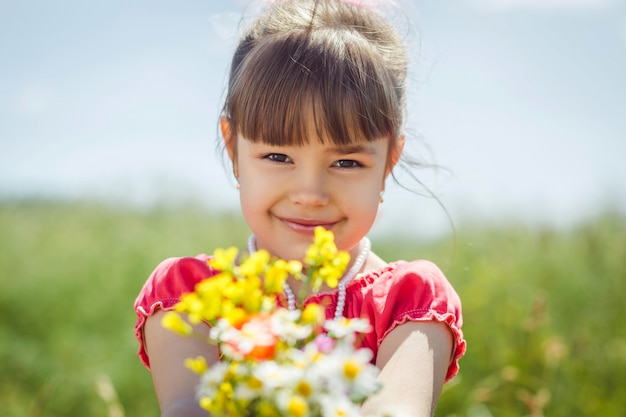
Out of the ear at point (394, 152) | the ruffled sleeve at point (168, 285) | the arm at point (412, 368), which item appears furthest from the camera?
the ear at point (394, 152)

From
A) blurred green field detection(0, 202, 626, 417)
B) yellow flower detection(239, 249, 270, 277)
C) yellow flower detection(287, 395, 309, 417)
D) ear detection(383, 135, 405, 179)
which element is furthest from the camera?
blurred green field detection(0, 202, 626, 417)

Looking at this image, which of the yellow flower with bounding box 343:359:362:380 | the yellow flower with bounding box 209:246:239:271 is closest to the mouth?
the yellow flower with bounding box 209:246:239:271

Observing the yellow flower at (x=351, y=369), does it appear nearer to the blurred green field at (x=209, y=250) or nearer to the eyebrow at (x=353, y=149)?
the eyebrow at (x=353, y=149)

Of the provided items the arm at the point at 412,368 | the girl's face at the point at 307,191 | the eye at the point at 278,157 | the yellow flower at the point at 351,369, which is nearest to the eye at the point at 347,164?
the girl's face at the point at 307,191

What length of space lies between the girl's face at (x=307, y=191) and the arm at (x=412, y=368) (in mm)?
297

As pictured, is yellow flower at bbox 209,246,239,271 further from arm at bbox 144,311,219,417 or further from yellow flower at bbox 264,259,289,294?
arm at bbox 144,311,219,417

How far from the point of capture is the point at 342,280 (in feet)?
6.34

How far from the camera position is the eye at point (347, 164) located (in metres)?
1.80

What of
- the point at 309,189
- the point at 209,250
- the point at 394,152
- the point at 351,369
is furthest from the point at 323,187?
the point at 209,250

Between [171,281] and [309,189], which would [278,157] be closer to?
[309,189]

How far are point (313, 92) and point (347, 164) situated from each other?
0.20 meters

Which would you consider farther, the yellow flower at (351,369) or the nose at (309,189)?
the nose at (309,189)

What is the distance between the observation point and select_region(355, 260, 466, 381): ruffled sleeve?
1736 millimetres

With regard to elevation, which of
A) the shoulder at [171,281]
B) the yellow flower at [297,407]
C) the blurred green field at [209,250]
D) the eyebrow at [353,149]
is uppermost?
the eyebrow at [353,149]
